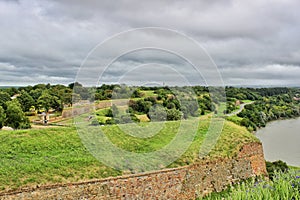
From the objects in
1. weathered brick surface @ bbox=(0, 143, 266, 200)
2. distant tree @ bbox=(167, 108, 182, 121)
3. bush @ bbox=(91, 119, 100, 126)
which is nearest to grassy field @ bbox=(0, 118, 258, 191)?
weathered brick surface @ bbox=(0, 143, 266, 200)

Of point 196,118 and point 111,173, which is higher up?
point 196,118

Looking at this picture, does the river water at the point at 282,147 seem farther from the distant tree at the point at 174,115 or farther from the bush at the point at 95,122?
the bush at the point at 95,122

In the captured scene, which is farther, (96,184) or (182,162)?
(182,162)

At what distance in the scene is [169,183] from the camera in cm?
1082

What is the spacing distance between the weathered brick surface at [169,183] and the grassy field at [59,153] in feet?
1.05

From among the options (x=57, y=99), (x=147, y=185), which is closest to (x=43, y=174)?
(x=147, y=185)

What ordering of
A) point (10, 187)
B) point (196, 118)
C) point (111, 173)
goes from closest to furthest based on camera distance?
point (10, 187) < point (111, 173) < point (196, 118)

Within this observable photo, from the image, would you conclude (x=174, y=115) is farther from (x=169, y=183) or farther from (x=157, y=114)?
(x=169, y=183)

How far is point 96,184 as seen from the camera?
374 inches

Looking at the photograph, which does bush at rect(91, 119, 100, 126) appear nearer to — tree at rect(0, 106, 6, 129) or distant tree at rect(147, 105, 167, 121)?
distant tree at rect(147, 105, 167, 121)

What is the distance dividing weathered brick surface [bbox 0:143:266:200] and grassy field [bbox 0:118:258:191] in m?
0.32

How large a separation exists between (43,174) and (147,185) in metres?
3.49

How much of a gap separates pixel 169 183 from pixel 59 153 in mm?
4165

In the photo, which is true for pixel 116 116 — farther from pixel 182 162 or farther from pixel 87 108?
pixel 182 162
